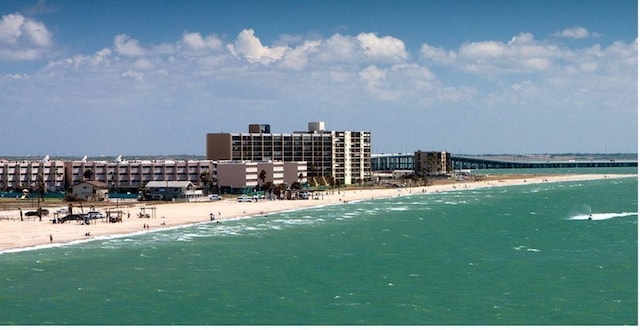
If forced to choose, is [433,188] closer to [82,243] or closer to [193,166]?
[193,166]

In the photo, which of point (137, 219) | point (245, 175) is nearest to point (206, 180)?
point (245, 175)

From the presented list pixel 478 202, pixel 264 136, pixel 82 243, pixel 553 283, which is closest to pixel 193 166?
pixel 264 136

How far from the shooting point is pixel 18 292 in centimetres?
4866

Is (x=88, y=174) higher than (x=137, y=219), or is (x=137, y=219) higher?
(x=88, y=174)

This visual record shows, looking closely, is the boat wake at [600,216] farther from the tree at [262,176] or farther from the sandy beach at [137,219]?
the tree at [262,176]

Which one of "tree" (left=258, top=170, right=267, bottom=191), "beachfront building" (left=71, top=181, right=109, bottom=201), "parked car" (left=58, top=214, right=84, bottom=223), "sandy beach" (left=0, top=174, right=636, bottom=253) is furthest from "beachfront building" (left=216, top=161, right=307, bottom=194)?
"parked car" (left=58, top=214, right=84, bottom=223)

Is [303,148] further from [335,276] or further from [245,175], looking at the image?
[335,276]

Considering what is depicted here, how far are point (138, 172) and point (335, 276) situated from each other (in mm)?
89413

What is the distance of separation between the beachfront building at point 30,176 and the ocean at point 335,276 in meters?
63.2

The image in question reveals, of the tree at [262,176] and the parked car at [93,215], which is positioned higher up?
the tree at [262,176]

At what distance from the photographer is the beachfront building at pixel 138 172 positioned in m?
137

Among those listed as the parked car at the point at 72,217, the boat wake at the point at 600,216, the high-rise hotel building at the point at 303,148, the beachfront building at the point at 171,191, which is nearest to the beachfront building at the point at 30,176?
the beachfront building at the point at 171,191

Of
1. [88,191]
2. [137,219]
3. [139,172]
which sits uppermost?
[139,172]

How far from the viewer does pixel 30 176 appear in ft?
463
